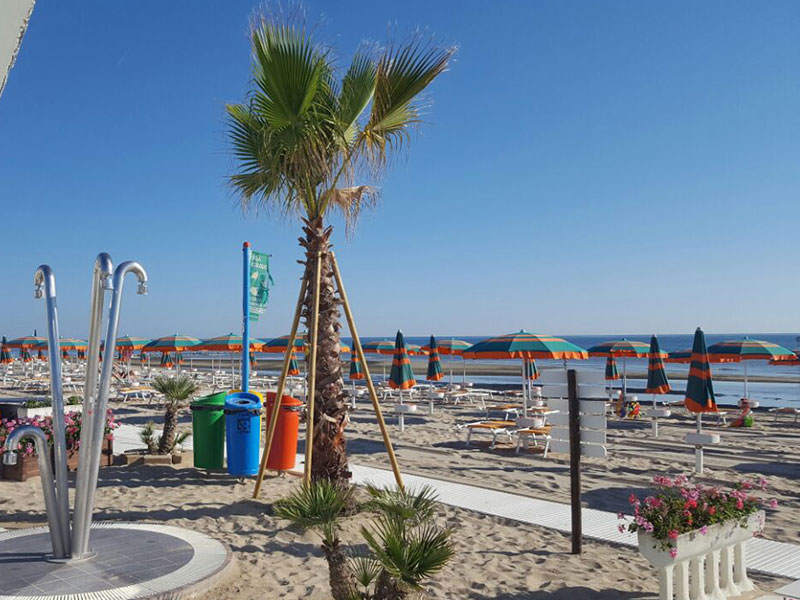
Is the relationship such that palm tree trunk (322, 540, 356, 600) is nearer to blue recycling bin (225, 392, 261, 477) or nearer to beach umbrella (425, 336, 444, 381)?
blue recycling bin (225, 392, 261, 477)

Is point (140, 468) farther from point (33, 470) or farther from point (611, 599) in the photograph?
point (611, 599)

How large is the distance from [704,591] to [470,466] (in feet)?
18.9

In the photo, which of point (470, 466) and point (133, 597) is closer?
point (133, 597)

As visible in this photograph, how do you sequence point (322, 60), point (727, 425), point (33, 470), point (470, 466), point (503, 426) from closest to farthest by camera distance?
1. point (322, 60)
2. point (33, 470)
3. point (470, 466)
4. point (503, 426)
5. point (727, 425)

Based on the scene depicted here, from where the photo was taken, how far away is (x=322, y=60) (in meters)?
6.40

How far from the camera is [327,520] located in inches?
135

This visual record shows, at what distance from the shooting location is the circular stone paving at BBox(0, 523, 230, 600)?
400cm

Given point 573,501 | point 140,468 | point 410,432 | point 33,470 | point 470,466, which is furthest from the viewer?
point 410,432

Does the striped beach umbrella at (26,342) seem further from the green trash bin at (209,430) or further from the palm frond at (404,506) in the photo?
the palm frond at (404,506)

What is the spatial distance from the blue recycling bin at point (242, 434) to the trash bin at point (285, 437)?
0.69 ft

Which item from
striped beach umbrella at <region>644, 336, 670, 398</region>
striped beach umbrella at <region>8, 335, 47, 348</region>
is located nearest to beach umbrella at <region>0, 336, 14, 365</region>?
striped beach umbrella at <region>8, 335, 47, 348</region>

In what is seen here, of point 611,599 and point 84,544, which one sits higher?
point 84,544

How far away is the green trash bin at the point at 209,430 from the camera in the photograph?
8578 mm

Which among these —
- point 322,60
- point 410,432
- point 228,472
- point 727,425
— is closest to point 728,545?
point 322,60
